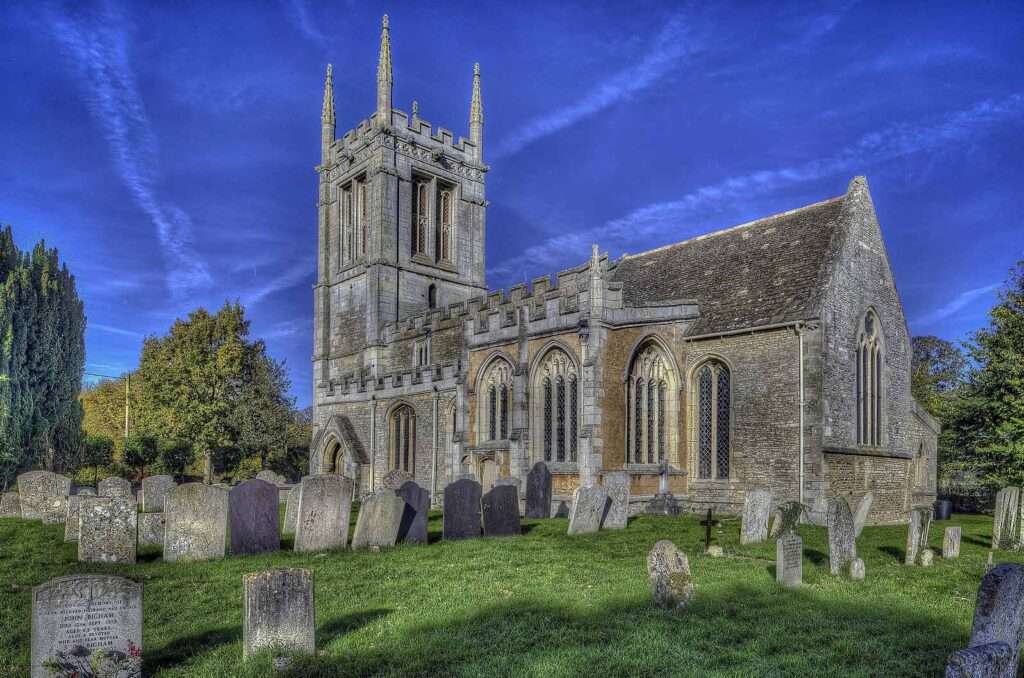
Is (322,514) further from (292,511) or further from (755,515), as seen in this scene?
(755,515)

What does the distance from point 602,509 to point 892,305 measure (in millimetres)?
12987

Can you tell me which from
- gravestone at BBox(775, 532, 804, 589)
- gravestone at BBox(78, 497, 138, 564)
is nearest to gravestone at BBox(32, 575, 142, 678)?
gravestone at BBox(78, 497, 138, 564)

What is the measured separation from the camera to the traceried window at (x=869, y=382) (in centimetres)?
2106

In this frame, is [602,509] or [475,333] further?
[475,333]

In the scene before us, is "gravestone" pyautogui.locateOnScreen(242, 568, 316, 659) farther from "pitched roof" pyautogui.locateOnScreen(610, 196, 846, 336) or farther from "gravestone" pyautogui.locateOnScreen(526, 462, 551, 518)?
"pitched roof" pyautogui.locateOnScreen(610, 196, 846, 336)

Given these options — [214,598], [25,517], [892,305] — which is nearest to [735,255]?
[892,305]

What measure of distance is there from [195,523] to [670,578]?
735cm

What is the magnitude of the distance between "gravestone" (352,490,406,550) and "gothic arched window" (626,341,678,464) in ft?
34.1

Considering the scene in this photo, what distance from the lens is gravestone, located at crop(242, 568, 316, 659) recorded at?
6426mm

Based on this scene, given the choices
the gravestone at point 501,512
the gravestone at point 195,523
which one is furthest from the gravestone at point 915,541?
the gravestone at point 195,523

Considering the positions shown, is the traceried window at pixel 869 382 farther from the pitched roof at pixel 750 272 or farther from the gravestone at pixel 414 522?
the gravestone at pixel 414 522

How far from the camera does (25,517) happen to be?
691 inches

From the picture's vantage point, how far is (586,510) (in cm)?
1534

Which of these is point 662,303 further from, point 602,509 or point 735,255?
point 602,509
